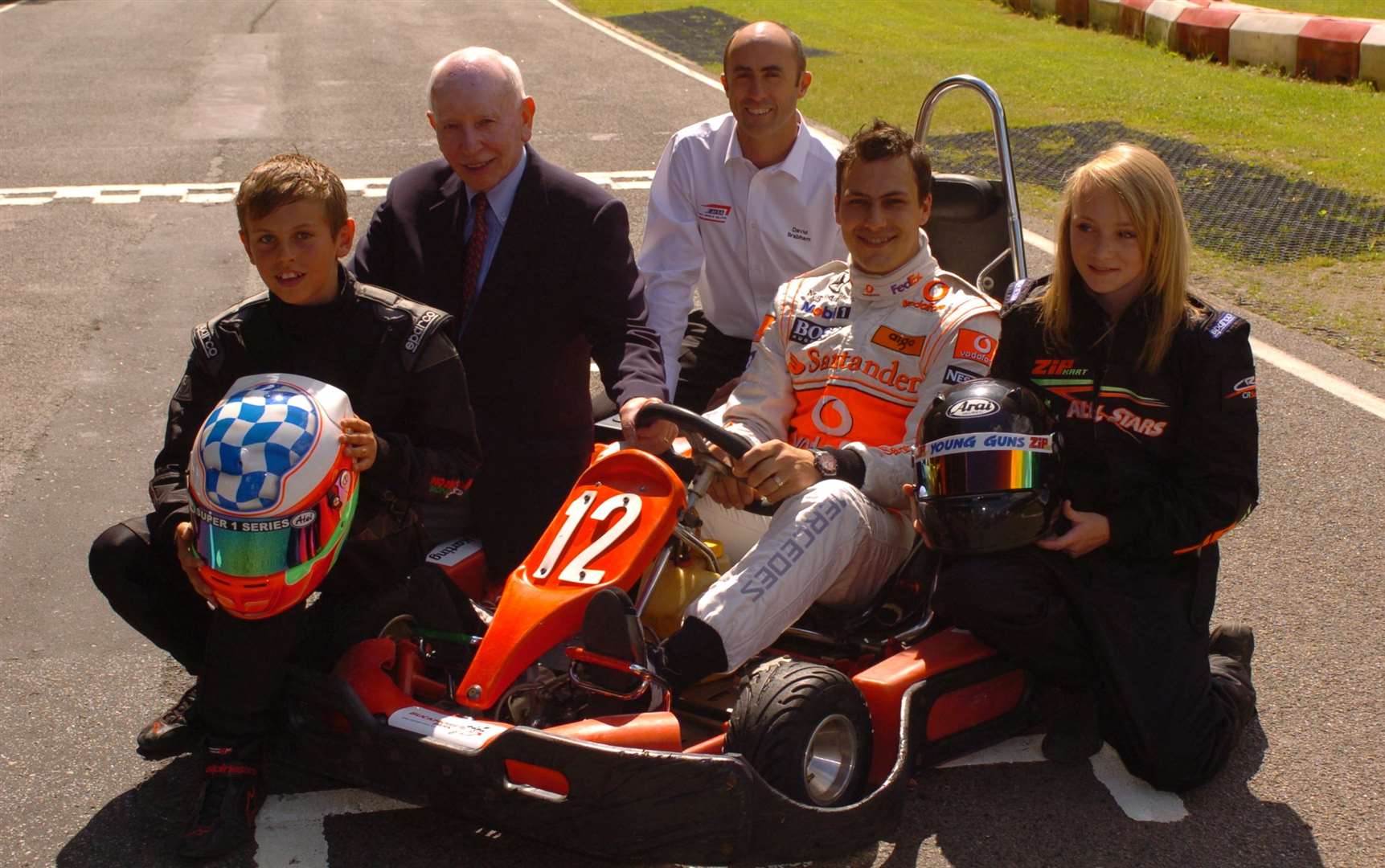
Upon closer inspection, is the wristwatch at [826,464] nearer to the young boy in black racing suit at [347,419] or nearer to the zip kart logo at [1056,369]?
the zip kart logo at [1056,369]

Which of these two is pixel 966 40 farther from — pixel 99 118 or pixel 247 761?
pixel 247 761

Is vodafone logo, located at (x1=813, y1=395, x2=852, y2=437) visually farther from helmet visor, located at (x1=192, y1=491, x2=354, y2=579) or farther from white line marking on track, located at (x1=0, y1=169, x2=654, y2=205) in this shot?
white line marking on track, located at (x1=0, y1=169, x2=654, y2=205)

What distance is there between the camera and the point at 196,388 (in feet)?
11.9

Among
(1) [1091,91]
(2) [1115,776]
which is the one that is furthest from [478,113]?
(1) [1091,91]

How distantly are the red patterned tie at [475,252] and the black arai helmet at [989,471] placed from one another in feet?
4.84

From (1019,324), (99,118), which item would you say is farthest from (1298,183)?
(99,118)

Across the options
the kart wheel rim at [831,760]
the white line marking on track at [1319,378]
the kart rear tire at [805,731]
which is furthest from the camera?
the white line marking on track at [1319,378]

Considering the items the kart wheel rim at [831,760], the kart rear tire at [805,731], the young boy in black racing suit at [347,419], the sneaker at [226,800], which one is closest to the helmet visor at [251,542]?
the young boy in black racing suit at [347,419]

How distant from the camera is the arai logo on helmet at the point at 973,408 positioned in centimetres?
348

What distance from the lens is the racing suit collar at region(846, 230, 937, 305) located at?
4.12 m

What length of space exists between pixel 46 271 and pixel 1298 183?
7.38 metres

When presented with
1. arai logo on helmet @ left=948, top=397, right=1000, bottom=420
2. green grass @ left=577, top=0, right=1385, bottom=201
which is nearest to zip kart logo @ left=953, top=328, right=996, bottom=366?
arai logo on helmet @ left=948, top=397, right=1000, bottom=420

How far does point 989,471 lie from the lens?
3449mm

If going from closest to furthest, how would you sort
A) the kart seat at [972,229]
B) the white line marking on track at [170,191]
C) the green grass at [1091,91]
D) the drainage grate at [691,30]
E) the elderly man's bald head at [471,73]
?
Result: the elderly man's bald head at [471,73] → the kart seat at [972,229] → the white line marking on track at [170,191] → the green grass at [1091,91] → the drainage grate at [691,30]
